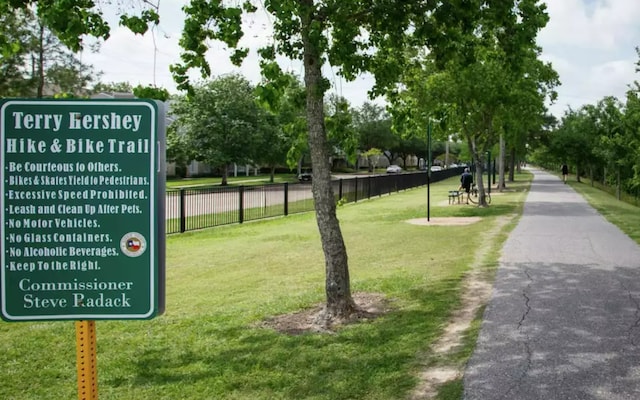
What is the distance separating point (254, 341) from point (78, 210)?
3372mm

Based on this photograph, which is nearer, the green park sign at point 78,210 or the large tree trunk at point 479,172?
the green park sign at point 78,210

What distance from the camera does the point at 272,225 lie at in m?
18.6

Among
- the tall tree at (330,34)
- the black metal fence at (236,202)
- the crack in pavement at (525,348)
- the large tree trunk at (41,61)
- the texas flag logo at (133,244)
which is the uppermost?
the large tree trunk at (41,61)

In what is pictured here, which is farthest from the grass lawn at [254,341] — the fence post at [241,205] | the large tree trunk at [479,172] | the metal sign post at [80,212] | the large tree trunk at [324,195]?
the large tree trunk at [479,172]

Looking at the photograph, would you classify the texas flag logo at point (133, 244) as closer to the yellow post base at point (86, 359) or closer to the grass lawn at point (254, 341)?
A: the yellow post base at point (86, 359)

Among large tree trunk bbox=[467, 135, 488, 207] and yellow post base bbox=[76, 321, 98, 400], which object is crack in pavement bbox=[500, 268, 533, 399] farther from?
large tree trunk bbox=[467, 135, 488, 207]

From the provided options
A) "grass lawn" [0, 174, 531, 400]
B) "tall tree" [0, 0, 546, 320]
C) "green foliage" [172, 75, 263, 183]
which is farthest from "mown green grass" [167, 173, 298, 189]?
"tall tree" [0, 0, 546, 320]

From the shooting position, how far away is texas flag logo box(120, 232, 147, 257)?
3.10 m

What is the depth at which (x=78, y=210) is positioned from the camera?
3.08 metres

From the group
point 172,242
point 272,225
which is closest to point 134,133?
point 172,242

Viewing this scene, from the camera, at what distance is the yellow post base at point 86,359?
3.09 meters

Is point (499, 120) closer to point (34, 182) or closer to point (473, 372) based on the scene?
point (473, 372)

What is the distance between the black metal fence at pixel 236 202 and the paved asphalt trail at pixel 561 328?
8902 mm

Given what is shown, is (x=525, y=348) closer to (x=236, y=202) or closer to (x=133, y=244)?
(x=133, y=244)
